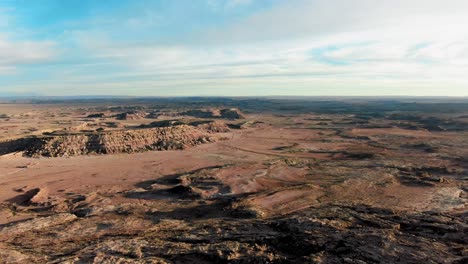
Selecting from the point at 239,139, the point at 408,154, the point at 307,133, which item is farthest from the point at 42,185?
the point at 307,133

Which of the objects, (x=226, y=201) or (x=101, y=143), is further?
(x=101, y=143)

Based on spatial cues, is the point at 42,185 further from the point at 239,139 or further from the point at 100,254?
the point at 239,139

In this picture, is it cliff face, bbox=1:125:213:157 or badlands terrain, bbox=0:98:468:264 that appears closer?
badlands terrain, bbox=0:98:468:264

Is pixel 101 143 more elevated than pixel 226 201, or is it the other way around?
pixel 101 143
